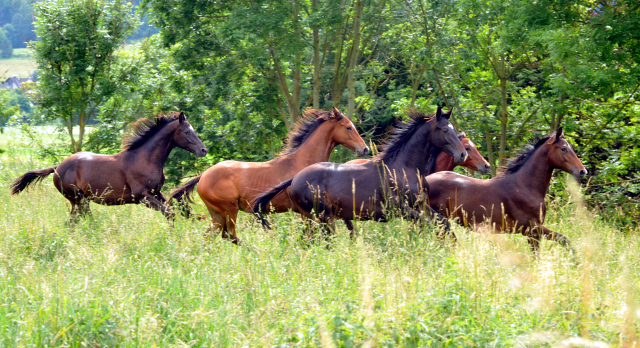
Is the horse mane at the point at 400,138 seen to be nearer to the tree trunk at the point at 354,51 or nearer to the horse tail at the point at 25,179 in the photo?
the horse tail at the point at 25,179

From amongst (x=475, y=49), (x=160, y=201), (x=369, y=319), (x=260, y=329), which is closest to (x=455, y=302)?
(x=369, y=319)

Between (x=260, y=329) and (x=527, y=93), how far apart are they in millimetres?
8474

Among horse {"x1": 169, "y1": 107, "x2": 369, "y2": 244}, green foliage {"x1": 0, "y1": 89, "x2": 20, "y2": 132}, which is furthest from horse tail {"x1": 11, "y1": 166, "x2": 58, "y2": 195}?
green foliage {"x1": 0, "y1": 89, "x2": 20, "y2": 132}

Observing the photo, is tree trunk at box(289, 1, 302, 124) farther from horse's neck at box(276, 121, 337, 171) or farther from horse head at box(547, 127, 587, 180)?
horse head at box(547, 127, 587, 180)

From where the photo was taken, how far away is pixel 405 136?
6.92m

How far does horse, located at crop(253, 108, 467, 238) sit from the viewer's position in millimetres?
6570

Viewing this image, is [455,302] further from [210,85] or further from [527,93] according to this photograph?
[210,85]

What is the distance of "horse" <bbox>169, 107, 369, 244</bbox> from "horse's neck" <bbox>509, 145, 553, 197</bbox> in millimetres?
2038

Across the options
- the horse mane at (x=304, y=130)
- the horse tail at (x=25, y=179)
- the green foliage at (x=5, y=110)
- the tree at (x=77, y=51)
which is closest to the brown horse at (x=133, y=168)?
the horse tail at (x=25, y=179)

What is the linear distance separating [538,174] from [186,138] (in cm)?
476

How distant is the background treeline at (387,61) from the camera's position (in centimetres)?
851

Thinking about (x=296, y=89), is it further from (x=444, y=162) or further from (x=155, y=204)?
(x=155, y=204)

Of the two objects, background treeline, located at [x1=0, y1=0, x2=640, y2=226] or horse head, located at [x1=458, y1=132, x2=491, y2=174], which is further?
horse head, located at [x1=458, y1=132, x2=491, y2=174]

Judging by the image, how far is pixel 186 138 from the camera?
8.39 metres
